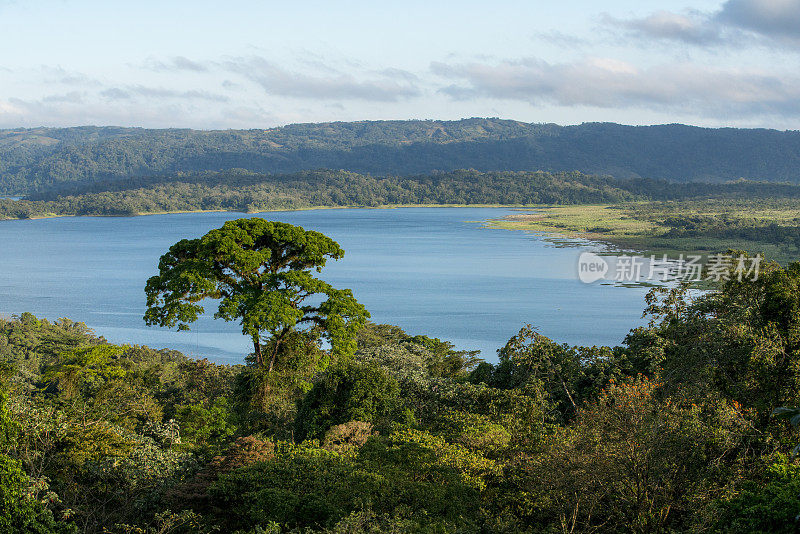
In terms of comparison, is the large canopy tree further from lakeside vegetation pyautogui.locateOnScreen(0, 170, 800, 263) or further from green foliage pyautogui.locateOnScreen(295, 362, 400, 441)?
lakeside vegetation pyautogui.locateOnScreen(0, 170, 800, 263)

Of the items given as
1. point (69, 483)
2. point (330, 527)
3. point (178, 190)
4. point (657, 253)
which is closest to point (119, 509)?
point (69, 483)

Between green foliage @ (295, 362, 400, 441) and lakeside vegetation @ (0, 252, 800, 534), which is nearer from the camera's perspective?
lakeside vegetation @ (0, 252, 800, 534)

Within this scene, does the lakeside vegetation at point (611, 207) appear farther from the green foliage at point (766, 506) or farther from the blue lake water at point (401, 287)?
the green foliage at point (766, 506)

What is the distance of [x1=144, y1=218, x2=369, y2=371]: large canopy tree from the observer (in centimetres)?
1709

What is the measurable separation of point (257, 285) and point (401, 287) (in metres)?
46.2

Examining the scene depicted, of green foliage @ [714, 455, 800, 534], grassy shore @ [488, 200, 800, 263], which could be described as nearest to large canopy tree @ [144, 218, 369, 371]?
green foliage @ [714, 455, 800, 534]

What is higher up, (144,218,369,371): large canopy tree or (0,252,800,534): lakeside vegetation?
(144,218,369,371): large canopy tree

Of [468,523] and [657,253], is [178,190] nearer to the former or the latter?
[657,253]

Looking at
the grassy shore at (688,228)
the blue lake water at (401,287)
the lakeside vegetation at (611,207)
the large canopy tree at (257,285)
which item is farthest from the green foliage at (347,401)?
the lakeside vegetation at (611,207)

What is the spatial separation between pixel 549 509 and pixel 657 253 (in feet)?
234

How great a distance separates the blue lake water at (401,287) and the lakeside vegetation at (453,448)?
69.0 ft

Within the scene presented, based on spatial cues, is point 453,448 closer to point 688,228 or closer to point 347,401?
point 347,401

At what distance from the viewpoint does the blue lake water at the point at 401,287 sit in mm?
46375

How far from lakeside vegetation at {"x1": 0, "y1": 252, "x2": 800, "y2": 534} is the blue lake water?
21.0 m
